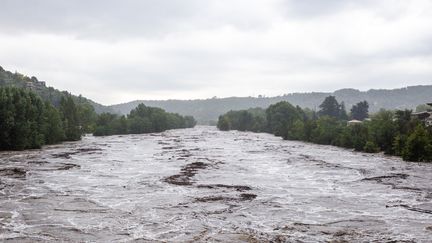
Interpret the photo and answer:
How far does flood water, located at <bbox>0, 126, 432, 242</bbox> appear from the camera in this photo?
1739cm

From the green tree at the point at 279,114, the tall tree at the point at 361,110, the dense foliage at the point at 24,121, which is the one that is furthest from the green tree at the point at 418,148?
the tall tree at the point at 361,110

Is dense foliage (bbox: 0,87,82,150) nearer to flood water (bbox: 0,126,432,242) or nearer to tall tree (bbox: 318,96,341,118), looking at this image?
flood water (bbox: 0,126,432,242)

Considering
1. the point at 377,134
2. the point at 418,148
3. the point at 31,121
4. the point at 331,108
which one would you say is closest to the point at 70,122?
the point at 31,121

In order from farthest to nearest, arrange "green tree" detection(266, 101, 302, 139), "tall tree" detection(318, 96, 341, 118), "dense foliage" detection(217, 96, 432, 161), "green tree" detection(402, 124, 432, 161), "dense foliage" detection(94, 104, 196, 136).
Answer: "tall tree" detection(318, 96, 341, 118), "green tree" detection(266, 101, 302, 139), "dense foliage" detection(94, 104, 196, 136), "dense foliage" detection(217, 96, 432, 161), "green tree" detection(402, 124, 432, 161)

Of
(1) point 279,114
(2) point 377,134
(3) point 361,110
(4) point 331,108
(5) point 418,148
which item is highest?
(4) point 331,108

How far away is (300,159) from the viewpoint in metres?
53.5

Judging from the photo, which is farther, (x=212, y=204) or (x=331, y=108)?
(x=331, y=108)

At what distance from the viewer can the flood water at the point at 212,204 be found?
57.1 feet

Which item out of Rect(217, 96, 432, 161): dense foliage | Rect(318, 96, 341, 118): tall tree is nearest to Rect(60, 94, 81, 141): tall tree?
Rect(217, 96, 432, 161): dense foliage

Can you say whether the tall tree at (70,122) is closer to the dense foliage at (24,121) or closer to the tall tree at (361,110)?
the dense foliage at (24,121)

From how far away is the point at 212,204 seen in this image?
77.4 feet

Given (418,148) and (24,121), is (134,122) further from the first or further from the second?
(418,148)

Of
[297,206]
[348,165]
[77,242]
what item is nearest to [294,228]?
[297,206]

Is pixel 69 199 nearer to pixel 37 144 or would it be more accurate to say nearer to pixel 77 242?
pixel 77 242
